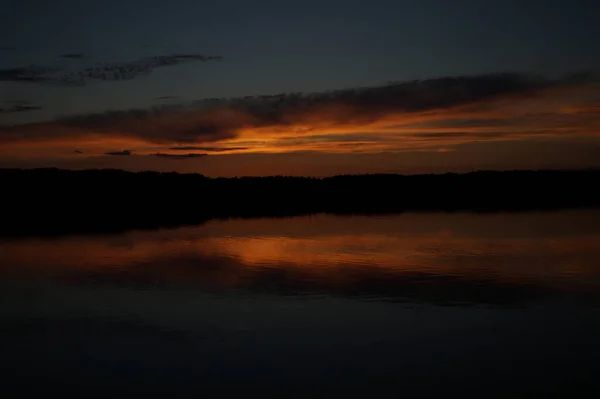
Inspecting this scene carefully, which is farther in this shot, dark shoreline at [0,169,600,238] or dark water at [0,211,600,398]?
dark shoreline at [0,169,600,238]

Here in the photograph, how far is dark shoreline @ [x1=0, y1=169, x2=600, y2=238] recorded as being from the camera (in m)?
33.2

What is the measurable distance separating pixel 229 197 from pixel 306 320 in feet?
143

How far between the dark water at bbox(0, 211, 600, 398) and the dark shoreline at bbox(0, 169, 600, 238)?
11.3m

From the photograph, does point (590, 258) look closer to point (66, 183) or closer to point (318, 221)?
point (318, 221)

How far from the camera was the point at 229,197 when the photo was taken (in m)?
53.2

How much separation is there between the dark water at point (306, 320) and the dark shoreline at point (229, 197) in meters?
11.3

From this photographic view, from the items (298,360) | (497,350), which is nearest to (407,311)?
(497,350)

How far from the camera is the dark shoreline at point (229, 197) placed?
33156 millimetres

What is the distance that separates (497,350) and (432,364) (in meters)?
1.03

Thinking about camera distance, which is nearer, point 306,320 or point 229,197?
point 306,320

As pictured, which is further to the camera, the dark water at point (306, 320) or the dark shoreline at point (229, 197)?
the dark shoreline at point (229, 197)

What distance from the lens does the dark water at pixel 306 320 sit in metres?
7.58

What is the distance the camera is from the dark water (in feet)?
24.9

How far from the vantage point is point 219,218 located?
113 feet
